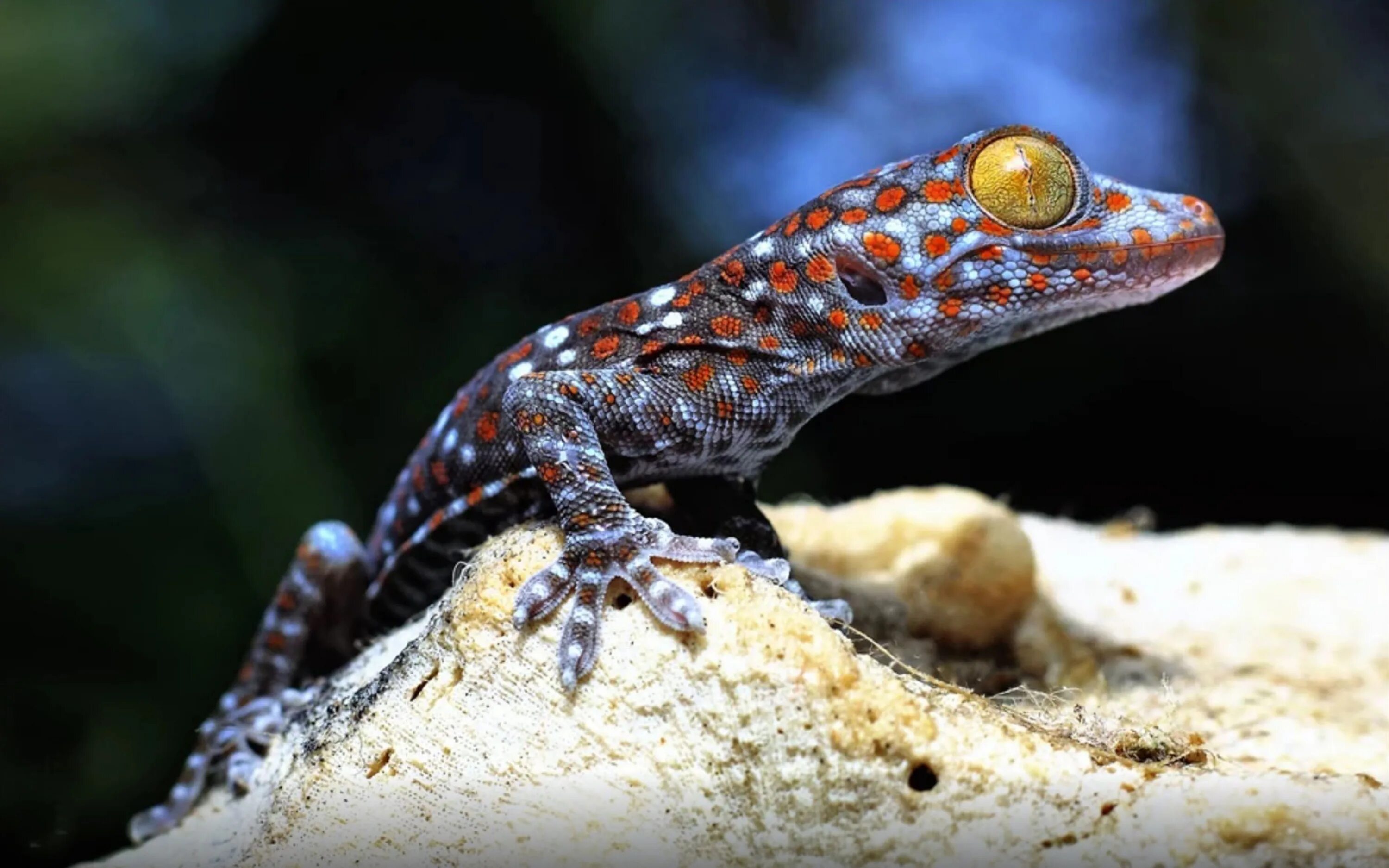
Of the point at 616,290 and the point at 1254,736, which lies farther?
the point at 616,290

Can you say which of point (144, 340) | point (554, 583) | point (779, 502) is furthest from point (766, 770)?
point (144, 340)

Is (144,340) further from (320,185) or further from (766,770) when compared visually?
(766,770)

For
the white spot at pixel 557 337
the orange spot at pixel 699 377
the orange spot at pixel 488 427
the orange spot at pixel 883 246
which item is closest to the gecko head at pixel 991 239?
the orange spot at pixel 883 246

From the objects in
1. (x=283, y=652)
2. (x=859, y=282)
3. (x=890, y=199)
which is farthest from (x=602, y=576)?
(x=283, y=652)

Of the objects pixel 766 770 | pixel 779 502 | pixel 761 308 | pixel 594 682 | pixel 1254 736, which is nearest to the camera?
pixel 766 770

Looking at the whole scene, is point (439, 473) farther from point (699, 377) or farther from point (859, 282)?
point (859, 282)

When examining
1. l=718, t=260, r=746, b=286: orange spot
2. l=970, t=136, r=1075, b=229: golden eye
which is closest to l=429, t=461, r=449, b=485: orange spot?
l=718, t=260, r=746, b=286: orange spot

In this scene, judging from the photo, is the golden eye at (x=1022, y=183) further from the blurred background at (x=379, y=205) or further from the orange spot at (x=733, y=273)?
the blurred background at (x=379, y=205)
